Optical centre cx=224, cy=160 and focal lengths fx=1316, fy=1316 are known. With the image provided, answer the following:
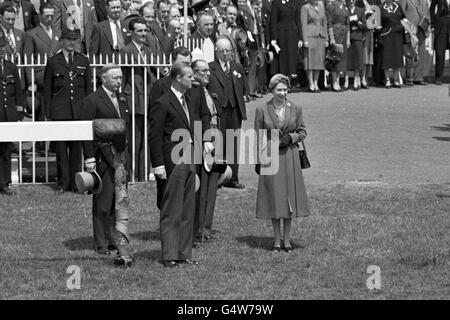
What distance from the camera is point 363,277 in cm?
1262

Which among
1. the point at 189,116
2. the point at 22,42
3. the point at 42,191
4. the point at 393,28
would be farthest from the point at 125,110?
the point at 393,28

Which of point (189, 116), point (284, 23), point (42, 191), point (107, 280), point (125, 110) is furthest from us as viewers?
point (284, 23)

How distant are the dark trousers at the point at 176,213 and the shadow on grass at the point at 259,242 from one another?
1.32 meters

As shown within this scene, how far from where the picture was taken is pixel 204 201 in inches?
575

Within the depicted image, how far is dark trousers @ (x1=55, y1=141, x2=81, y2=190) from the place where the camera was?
1766cm

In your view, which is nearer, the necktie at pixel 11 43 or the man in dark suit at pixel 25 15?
the necktie at pixel 11 43

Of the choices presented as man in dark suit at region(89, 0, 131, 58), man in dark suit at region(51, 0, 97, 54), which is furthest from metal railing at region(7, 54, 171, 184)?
man in dark suit at region(51, 0, 97, 54)

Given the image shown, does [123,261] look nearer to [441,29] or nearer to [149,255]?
[149,255]

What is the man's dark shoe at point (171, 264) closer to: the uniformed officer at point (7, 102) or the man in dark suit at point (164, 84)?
the man in dark suit at point (164, 84)

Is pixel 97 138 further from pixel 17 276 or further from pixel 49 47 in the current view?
pixel 49 47

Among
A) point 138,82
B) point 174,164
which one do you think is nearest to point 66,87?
point 138,82

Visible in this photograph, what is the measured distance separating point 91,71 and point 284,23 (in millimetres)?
9060

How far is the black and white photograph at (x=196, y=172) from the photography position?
40.8 feet

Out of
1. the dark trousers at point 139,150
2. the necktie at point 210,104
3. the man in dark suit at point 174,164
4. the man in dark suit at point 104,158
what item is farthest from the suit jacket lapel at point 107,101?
the dark trousers at point 139,150
